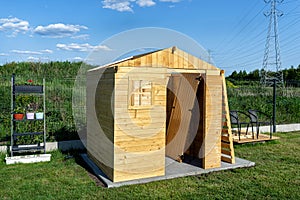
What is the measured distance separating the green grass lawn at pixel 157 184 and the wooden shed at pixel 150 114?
0.40m

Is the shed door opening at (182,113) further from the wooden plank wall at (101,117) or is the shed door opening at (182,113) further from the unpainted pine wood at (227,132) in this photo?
the wooden plank wall at (101,117)

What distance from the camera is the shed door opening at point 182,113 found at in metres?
5.46

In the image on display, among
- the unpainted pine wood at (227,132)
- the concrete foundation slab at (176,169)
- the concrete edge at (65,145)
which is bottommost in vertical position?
the concrete foundation slab at (176,169)

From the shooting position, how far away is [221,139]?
5777 mm

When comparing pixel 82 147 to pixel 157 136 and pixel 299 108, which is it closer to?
pixel 157 136

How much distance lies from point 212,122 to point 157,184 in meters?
1.64

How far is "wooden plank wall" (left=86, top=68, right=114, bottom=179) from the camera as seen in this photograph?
4508 millimetres

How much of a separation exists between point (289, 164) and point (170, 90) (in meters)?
2.96

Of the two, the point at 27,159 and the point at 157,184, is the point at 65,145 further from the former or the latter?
the point at 157,184

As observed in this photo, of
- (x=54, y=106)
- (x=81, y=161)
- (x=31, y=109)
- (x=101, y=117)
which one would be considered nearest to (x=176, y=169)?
(x=101, y=117)

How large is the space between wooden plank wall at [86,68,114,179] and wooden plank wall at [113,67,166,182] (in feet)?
0.44

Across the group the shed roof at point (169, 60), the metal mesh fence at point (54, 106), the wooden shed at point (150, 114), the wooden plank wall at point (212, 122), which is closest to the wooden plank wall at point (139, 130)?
the wooden shed at point (150, 114)

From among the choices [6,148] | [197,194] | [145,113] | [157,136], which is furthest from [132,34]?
[6,148]

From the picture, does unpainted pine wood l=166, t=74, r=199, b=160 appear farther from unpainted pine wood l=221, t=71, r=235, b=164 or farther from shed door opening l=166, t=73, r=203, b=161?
unpainted pine wood l=221, t=71, r=235, b=164
